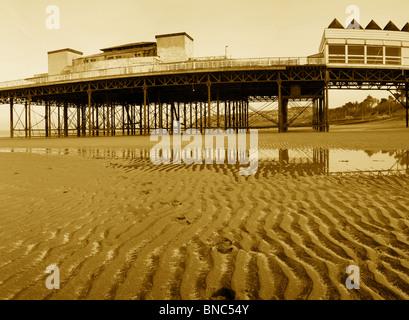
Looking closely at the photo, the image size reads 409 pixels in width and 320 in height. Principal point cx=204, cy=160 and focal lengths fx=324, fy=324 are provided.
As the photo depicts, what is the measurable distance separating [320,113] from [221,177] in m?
29.6

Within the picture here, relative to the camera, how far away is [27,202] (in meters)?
5.55

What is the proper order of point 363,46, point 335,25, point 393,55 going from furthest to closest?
point 335,25, point 393,55, point 363,46

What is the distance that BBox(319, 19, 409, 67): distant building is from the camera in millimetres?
29094

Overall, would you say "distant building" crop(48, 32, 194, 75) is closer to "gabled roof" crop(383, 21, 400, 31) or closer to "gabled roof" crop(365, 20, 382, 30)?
"gabled roof" crop(365, 20, 382, 30)

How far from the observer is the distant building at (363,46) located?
29.1 meters

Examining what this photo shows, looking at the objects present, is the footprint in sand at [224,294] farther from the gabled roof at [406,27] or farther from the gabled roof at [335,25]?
the gabled roof at [406,27]

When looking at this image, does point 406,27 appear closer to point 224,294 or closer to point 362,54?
point 362,54

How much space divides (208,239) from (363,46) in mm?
31539

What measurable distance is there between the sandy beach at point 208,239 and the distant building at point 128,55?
35833 millimetres

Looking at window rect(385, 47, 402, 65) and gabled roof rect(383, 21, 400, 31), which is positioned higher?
gabled roof rect(383, 21, 400, 31)

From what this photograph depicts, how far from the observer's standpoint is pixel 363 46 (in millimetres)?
29422

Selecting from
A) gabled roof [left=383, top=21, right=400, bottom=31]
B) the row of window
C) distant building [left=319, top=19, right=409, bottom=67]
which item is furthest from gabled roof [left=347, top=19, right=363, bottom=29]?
gabled roof [left=383, top=21, right=400, bottom=31]

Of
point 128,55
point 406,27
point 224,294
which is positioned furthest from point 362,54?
point 224,294

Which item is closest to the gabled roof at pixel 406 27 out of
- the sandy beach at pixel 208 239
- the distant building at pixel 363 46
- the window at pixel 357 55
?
the distant building at pixel 363 46
